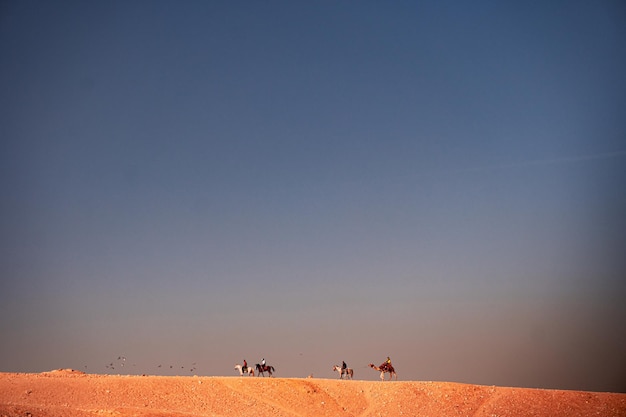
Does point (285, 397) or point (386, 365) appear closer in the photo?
point (285, 397)

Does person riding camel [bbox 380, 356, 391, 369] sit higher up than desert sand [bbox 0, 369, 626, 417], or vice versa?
person riding camel [bbox 380, 356, 391, 369]

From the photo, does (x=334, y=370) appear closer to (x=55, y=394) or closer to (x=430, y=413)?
(x=430, y=413)

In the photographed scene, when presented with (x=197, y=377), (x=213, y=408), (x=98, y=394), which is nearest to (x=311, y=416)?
(x=213, y=408)

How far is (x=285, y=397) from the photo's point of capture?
38.7 meters

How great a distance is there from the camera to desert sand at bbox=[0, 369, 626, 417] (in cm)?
3178

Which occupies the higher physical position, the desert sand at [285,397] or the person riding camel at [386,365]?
the person riding camel at [386,365]

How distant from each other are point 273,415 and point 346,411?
589cm

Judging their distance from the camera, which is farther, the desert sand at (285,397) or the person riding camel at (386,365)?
the person riding camel at (386,365)

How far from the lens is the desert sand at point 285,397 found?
31781 millimetres

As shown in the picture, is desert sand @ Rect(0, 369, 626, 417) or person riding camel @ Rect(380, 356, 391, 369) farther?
person riding camel @ Rect(380, 356, 391, 369)

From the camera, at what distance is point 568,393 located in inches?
1624

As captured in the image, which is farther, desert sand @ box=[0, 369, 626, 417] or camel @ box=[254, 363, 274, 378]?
camel @ box=[254, 363, 274, 378]

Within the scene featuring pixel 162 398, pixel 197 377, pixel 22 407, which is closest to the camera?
pixel 22 407

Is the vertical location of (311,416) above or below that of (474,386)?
below
